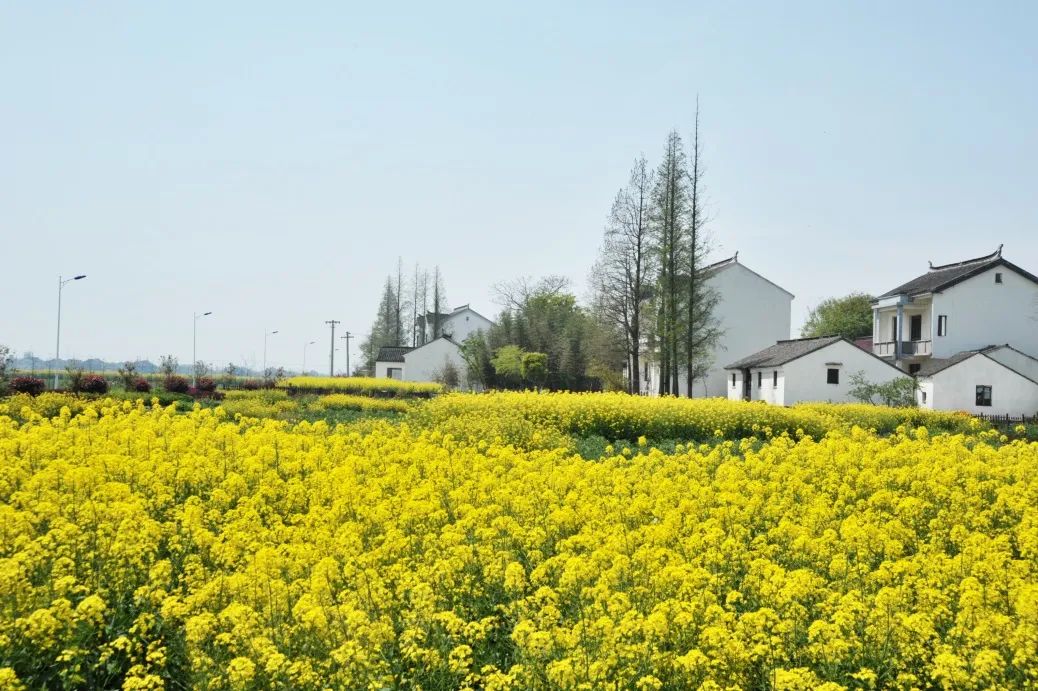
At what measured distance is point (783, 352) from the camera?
4091 centimetres

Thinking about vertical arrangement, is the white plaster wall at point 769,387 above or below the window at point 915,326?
below

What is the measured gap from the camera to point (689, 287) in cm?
4019

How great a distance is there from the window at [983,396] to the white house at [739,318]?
1225 cm

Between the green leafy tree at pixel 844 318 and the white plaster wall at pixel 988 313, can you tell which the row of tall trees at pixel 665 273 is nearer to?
the white plaster wall at pixel 988 313

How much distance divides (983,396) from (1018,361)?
5.49 meters

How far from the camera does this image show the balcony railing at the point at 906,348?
140 ft

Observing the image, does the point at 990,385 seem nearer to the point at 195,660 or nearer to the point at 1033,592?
the point at 1033,592

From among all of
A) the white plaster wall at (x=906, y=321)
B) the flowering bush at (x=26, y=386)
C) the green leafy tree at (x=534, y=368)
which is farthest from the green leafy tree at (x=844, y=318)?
the flowering bush at (x=26, y=386)

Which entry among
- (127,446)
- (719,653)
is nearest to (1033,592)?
(719,653)

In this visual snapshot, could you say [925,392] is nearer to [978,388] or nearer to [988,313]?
[978,388]

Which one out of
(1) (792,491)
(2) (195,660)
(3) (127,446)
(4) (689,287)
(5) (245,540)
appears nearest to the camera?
(2) (195,660)

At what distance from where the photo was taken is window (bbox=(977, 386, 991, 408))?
37.1 metres

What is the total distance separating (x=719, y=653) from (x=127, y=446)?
23.7 feet

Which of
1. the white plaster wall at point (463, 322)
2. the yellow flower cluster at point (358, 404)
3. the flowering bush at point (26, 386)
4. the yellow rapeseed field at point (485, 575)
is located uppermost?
the white plaster wall at point (463, 322)
